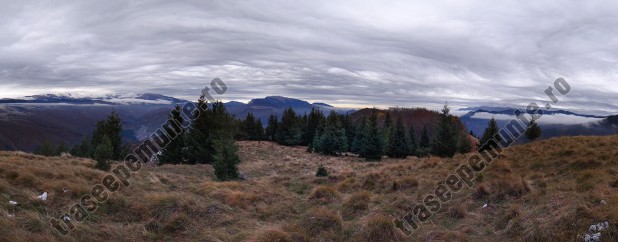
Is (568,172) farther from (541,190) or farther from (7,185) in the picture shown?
(7,185)

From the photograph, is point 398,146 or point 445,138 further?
point 398,146

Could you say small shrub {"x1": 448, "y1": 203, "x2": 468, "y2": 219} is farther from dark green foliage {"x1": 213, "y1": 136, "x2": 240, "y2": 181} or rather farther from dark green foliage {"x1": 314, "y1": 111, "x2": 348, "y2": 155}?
dark green foliage {"x1": 314, "y1": 111, "x2": 348, "y2": 155}

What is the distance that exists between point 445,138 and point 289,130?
28807 millimetres

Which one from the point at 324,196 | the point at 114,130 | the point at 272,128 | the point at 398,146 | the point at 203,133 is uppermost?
the point at 203,133

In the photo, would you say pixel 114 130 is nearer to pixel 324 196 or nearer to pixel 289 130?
pixel 289 130

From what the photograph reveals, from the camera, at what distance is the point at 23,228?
7.90m

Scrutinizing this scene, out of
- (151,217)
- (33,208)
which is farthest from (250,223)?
(33,208)

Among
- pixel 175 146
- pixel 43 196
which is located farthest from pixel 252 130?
pixel 43 196

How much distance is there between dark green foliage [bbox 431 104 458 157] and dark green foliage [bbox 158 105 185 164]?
27651mm

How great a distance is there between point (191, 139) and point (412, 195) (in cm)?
2558

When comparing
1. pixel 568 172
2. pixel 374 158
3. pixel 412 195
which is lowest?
pixel 374 158

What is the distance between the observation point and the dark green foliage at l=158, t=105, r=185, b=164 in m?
36.0

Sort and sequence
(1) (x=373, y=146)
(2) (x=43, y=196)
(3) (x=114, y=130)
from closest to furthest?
1. (2) (x=43, y=196)
2. (3) (x=114, y=130)
3. (1) (x=373, y=146)

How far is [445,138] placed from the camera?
4128cm
